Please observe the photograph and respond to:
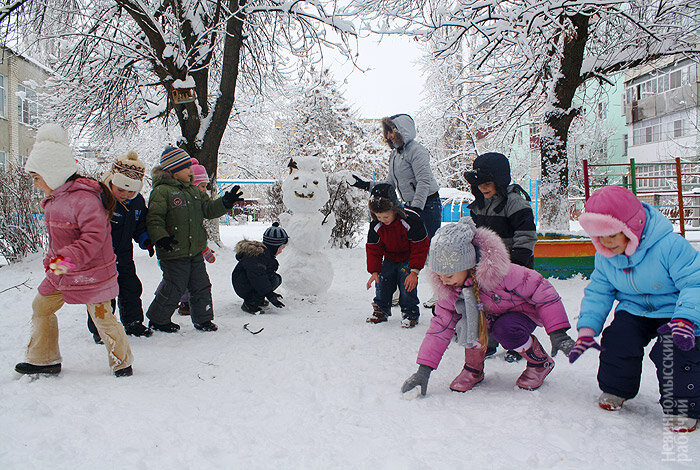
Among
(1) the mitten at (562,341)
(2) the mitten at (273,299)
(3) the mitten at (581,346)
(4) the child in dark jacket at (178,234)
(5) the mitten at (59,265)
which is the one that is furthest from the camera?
(2) the mitten at (273,299)

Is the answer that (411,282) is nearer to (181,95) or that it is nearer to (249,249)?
(249,249)

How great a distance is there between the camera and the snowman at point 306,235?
5.26 metres

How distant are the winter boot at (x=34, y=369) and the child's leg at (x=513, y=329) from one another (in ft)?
8.22

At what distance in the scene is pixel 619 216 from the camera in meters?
2.25

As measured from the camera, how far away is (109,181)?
3.63 meters

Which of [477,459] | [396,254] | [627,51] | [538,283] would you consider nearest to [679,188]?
[627,51]

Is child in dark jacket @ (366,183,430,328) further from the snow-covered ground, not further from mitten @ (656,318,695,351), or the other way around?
mitten @ (656,318,695,351)

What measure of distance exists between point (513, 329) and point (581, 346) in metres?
0.37

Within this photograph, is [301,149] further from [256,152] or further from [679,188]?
[679,188]

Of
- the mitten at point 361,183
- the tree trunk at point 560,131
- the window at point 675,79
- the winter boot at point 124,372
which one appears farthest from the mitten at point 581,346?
the window at point 675,79

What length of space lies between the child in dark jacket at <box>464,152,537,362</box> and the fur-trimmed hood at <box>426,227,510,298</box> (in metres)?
0.73

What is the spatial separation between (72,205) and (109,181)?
0.94m

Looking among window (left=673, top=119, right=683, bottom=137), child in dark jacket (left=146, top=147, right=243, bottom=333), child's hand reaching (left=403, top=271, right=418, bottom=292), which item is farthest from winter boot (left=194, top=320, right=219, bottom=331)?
window (left=673, top=119, right=683, bottom=137)

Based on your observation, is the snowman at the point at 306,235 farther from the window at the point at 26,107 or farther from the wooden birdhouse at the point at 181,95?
the window at the point at 26,107
